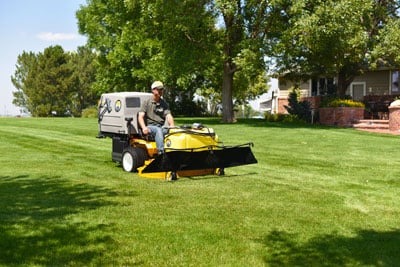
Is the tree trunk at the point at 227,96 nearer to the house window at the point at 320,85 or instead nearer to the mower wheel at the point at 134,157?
the house window at the point at 320,85

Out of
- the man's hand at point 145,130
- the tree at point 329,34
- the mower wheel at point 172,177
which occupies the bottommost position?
the mower wheel at point 172,177

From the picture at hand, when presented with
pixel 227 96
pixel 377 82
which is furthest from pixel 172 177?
pixel 377 82

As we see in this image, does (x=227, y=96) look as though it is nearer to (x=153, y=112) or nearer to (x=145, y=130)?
(x=153, y=112)

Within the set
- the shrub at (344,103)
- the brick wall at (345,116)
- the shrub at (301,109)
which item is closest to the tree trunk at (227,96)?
the shrub at (301,109)

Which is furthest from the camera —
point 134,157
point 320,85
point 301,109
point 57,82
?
point 57,82

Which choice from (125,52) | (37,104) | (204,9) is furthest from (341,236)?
(37,104)

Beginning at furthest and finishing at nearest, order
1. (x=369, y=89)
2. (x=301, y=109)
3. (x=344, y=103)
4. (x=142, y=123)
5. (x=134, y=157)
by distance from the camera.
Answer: (x=369, y=89), (x=301, y=109), (x=344, y=103), (x=134, y=157), (x=142, y=123)

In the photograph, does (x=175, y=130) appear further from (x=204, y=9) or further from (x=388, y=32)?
(x=388, y=32)

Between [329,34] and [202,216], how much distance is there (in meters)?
19.5

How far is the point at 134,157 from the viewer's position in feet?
33.3

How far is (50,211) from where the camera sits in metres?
6.76

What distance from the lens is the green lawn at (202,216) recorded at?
5.14 meters

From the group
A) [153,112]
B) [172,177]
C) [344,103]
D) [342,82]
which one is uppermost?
[342,82]

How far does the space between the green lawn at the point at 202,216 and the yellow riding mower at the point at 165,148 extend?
0.29m
